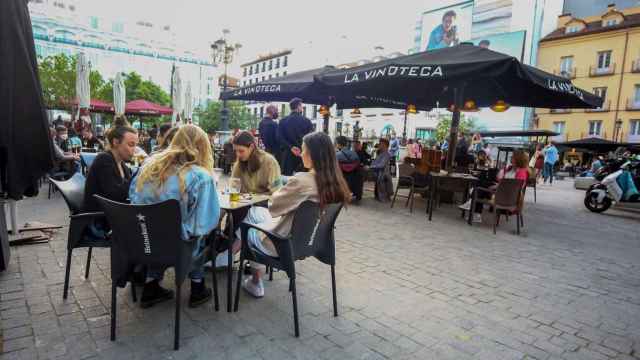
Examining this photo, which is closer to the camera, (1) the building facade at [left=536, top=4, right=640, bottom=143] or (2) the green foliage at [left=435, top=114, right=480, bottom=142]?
(1) the building facade at [left=536, top=4, right=640, bottom=143]

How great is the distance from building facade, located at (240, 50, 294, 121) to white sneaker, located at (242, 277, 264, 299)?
57357mm

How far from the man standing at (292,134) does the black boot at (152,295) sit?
3765 mm

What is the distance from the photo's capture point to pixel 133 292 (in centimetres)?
293

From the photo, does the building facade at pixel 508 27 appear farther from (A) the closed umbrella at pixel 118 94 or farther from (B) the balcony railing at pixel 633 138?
(A) the closed umbrella at pixel 118 94

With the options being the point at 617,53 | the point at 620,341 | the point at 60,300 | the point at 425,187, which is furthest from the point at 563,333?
the point at 617,53

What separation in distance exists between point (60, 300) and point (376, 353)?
2.46 metres

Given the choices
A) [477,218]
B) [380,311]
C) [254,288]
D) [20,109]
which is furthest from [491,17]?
[20,109]

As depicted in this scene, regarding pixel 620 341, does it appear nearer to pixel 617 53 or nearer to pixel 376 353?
pixel 376 353

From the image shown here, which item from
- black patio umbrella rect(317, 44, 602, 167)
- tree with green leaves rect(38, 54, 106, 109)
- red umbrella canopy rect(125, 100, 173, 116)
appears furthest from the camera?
tree with green leaves rect(38, 54, 106, 109)

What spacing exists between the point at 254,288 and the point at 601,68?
138ft

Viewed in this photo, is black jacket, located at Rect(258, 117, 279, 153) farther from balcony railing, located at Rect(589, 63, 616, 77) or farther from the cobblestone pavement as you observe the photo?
balcony railing, located at Rect(589, 63, 616, 77)

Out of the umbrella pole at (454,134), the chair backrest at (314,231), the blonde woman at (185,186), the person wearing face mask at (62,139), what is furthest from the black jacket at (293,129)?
the person wearing face mask at (62,139)

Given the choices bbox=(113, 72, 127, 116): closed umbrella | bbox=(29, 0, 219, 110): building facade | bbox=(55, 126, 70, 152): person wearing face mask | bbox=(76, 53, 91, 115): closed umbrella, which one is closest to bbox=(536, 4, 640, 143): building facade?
bbox=(113, 72, 127, 116): closed umbrella

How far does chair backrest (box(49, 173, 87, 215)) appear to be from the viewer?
9.61 feet
